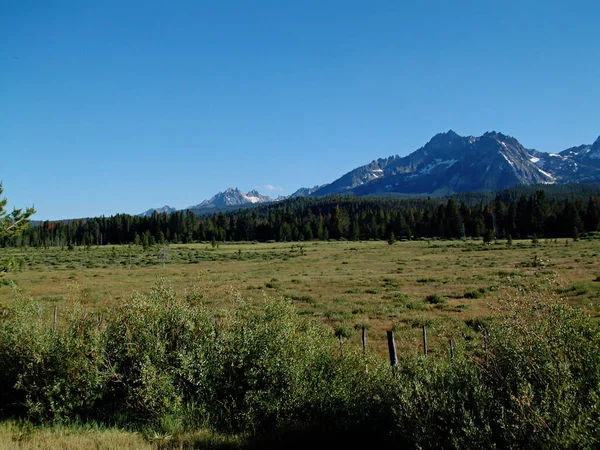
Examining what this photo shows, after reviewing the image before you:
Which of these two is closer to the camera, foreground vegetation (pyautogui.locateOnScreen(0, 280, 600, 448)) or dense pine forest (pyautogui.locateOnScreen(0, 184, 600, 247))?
foreground vegetation (pyautogui.locateOnScreen(0, 280, 600, 448))

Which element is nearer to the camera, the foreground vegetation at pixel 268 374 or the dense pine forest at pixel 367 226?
the foreground vegetation at pixel 268 374

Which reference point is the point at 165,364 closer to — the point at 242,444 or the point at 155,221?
the point at 242,444

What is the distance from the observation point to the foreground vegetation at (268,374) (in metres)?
6.60

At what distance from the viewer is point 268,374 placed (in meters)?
9.30

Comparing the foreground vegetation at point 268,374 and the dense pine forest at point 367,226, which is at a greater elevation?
the dense pine forest at point 367,226

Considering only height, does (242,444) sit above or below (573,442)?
below

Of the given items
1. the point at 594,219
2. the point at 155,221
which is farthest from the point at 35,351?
the point at 155,221

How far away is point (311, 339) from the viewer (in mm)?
10086

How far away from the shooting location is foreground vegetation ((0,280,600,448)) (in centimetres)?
660

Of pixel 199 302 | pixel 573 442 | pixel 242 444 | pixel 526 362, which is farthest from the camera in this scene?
pixel 199 302

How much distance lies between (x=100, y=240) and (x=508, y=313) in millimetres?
186167

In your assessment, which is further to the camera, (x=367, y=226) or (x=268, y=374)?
(x=367, y=226)

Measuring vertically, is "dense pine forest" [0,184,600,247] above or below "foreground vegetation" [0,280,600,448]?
above

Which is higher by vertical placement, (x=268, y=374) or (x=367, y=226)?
(x=367, y=226)
